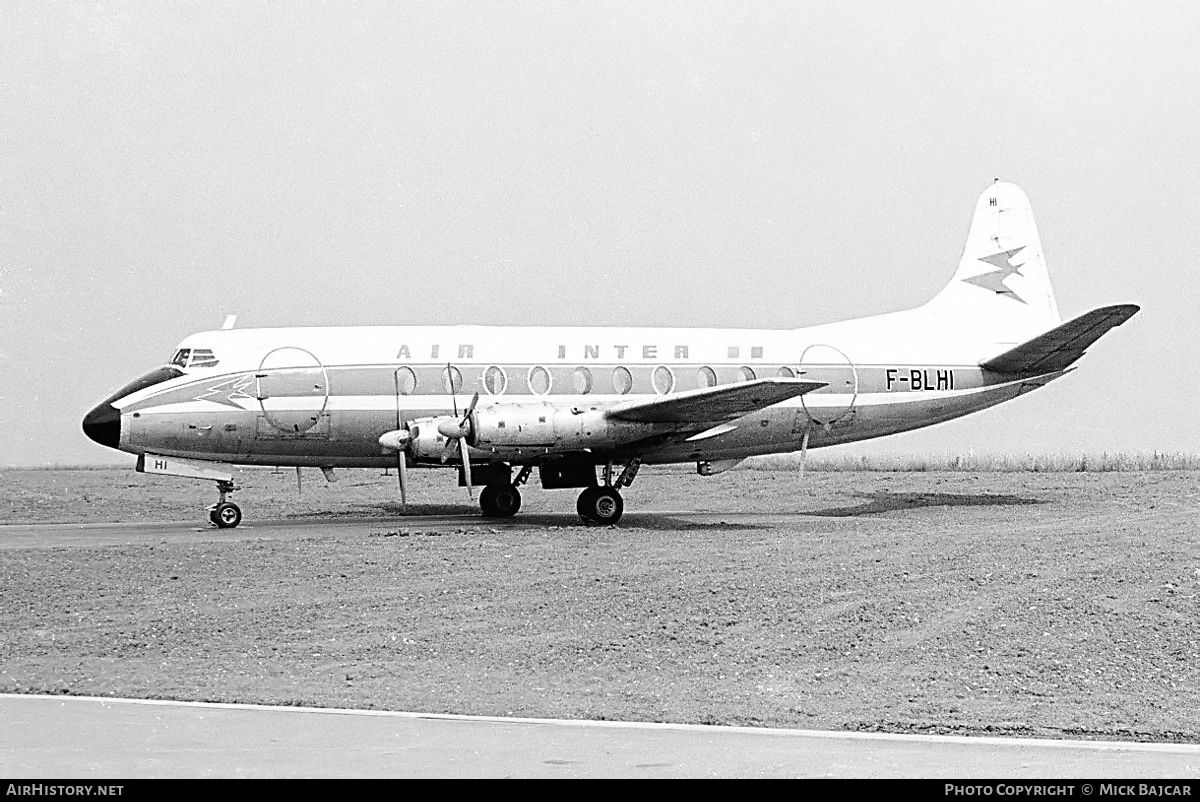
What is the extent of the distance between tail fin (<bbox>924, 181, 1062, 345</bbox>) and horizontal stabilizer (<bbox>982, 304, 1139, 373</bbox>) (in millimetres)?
1124

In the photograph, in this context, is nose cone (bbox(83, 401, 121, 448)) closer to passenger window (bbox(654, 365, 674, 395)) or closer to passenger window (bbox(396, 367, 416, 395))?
passenger window (bbox(396, 367, 416, 395))

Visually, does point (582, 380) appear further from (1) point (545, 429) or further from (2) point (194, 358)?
(2) point (194, 358)

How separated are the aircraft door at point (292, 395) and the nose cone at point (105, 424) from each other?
2530mm

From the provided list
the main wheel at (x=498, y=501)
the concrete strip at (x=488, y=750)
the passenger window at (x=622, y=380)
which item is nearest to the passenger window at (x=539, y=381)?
the passenger window at (x=622, y=380)

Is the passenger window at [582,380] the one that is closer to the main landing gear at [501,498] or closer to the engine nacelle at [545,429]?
the engine nacelle at [545,429]

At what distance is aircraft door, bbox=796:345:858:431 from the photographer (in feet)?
97.3

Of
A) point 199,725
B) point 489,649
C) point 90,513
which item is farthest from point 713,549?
point 90,513

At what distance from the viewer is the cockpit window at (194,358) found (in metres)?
26.3

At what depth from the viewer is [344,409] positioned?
2652cm

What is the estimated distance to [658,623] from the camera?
1412cm

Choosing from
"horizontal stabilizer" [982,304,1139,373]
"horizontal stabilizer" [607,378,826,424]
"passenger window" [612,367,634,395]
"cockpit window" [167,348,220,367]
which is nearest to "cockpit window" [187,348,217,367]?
"cockpit window" [167,348,220,367]

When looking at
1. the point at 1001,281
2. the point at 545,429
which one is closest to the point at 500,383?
the point at 545,429

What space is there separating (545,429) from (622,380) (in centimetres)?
351
